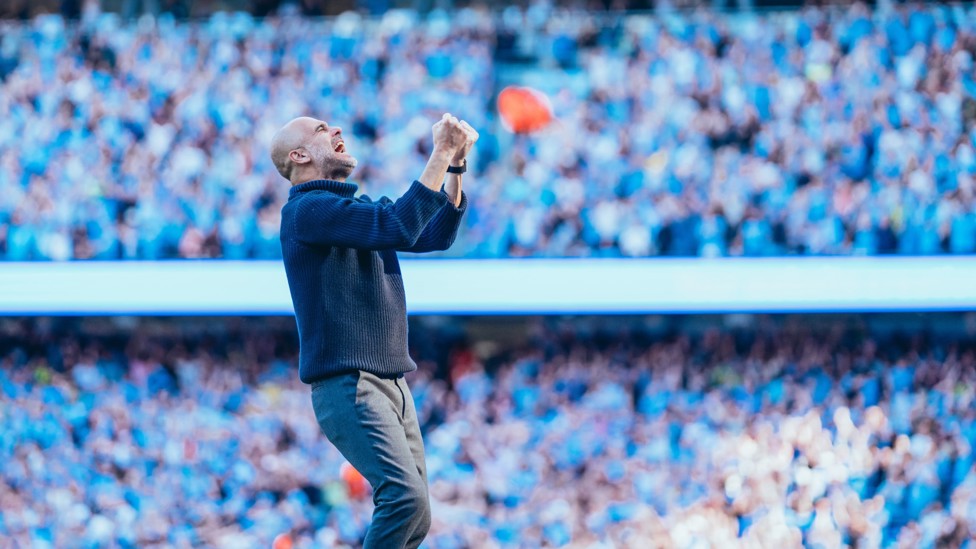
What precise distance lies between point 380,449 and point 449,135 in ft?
1.79

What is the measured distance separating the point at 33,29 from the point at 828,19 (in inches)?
171

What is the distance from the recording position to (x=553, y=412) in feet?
17.4

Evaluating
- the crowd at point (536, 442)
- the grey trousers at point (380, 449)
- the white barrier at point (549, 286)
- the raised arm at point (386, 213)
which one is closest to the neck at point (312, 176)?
the raised arm at point (386, 213)

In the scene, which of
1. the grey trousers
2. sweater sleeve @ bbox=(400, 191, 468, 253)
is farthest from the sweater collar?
the grey trousers

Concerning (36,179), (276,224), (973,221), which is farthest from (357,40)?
(973,221)

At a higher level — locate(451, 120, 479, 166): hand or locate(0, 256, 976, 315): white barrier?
locate(451, 120, 479, 166): hand

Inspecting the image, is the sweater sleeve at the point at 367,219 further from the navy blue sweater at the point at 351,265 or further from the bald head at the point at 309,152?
the bald head at the point at 309,152

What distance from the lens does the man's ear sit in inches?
81.9

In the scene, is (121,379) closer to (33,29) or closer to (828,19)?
(33,29)

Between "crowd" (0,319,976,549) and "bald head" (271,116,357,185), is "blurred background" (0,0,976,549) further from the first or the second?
"bald head" (271,116,357,185)

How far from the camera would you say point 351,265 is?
2.01 m

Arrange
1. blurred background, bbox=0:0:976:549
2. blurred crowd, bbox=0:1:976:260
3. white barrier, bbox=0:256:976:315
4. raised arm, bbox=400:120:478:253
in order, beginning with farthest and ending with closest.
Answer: blurred crowd, bbox=0:1:976:260, blurred background, bbox=0:0:976:549, white barrier, bbox=0:256:976:315, raised arm, bbox=400:120:478:253

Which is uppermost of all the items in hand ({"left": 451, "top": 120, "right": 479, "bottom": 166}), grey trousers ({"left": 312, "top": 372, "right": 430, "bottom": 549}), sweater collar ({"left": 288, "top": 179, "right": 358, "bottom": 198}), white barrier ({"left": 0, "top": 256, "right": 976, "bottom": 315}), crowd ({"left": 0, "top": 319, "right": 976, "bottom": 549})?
hand ({"left": 451, "top": 120, "right": 479, "bottom": 166})

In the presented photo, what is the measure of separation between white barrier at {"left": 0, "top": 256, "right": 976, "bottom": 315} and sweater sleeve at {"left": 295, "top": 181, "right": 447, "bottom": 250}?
282cm
